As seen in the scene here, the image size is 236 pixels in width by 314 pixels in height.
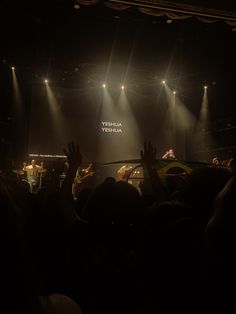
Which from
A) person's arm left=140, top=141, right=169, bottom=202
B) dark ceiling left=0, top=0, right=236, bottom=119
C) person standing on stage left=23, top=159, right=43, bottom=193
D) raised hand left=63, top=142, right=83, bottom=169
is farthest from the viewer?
person standing on stage left=23, top=159, right=43, bottom=193

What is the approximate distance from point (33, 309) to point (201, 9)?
209 cm

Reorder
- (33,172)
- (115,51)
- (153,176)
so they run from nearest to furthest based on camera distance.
Answer: (153,176), (115,51), (33,172)

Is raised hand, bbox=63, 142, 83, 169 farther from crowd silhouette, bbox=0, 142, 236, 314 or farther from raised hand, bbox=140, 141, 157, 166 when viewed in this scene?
raised hand, bbox=140, 141, 157, 166

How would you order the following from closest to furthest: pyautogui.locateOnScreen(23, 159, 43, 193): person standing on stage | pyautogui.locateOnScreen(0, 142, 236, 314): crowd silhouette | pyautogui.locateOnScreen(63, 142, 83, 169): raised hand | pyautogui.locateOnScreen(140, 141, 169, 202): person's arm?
pyautogui.locateOnScreen(0, 142, 236, 314): crowd silhouette → pyautogui.locateOnScreen(140, 141, 169, 202): person's arm → pyautogui.locateOnScreen(63, 142, 83, 169): raised hand → pyautogui.locateOnScreen(23, 159, 43, 193): person standing on stage

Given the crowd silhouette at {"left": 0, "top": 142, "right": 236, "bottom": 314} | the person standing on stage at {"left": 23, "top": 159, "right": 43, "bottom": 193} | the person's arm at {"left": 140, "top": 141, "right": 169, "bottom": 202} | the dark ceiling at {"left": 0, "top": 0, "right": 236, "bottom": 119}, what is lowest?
the crowd silhouette at {"left": 0, "top": 142, "right": 236, "bottom": 314}

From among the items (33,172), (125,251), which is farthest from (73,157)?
(33,172)

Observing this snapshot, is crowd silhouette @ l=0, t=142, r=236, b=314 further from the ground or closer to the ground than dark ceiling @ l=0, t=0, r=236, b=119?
closer to the ground

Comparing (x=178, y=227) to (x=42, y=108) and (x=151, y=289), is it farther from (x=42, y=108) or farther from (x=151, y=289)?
(x=42, y=108)

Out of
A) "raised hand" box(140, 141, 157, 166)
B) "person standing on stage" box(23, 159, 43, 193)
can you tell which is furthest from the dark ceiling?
"raised hand" box(140, 141, 157, 166)

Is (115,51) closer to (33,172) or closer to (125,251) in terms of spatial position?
(33,172)

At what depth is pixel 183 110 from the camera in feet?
47.3

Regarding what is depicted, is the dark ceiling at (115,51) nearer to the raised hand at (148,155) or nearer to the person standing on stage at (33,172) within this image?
the person standing on stage at (33,172)

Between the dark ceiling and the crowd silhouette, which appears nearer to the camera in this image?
the crowd silhouette

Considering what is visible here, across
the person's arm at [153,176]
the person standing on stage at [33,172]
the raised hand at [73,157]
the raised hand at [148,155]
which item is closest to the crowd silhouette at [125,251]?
the person's arm at [153,176]
